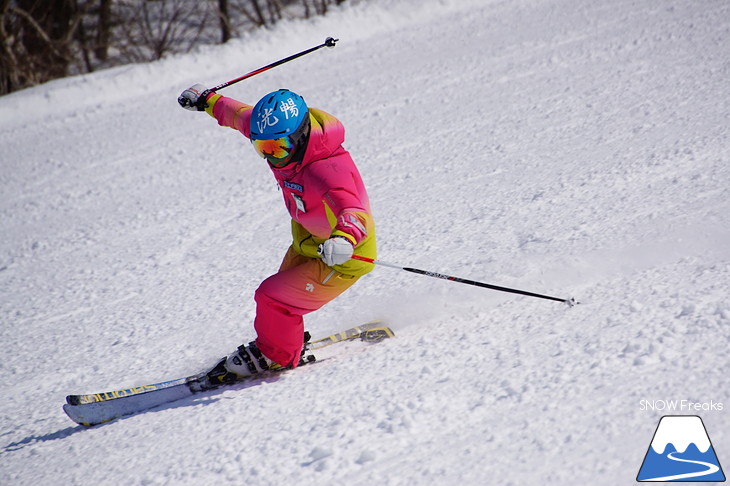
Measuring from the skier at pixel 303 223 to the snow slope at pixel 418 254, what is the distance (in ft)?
0.86

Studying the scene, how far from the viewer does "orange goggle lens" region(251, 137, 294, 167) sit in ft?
11.3

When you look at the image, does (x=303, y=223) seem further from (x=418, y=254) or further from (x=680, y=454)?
(x=680, y=454)

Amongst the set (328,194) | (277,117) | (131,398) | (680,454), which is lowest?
(680,454)

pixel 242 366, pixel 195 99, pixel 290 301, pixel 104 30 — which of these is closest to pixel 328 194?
pixel 290 301

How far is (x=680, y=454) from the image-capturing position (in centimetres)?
238

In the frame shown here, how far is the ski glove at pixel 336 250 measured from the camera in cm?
318

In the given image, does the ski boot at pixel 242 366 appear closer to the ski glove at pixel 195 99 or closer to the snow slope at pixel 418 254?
the snow slope at pixel 418 254

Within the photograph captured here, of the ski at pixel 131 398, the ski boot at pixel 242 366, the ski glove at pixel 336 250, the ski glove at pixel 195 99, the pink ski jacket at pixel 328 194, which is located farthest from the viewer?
the ski glove at pixel 195 99

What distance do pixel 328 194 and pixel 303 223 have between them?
1.09 ft

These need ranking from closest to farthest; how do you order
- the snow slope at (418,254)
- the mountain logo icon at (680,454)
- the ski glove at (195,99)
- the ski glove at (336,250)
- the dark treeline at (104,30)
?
the mountain logo icon at (680,454), the snow slope at (418,254), the ski glove at (336,250), the ski glove at (195,99), the dark treeline at (104,30)

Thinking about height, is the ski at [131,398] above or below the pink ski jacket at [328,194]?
below
